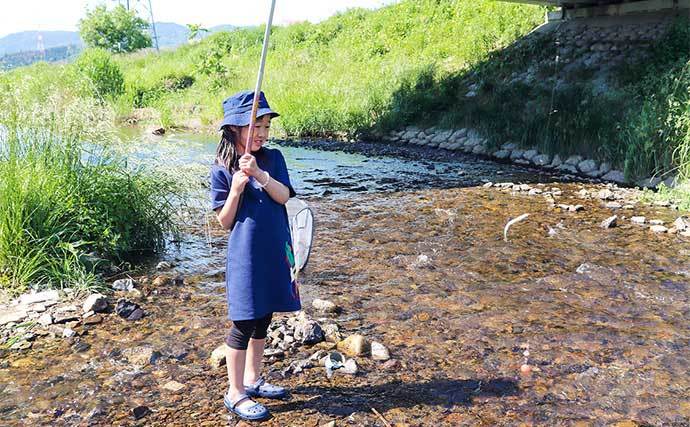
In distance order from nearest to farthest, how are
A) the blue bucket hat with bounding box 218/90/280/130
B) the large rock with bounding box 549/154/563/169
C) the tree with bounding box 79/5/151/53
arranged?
1. the blue bucket hat with bounding box 218/90/280/130
2. the large rock with bounding box 549/154/563/169
3. the tree with bounding box 79/5/151/53

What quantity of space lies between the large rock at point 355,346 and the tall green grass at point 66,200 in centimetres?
252

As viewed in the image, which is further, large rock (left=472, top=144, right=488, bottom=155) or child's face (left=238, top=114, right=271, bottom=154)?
large rock (left=472, top=144, right=488, bottom=155)

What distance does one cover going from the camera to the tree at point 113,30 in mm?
70188

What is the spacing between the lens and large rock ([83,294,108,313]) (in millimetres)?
4977

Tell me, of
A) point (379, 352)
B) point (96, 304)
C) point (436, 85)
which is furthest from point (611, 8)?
point (96, 304)

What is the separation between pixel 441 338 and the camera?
4.64m

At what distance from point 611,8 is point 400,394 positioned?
58.0 feet

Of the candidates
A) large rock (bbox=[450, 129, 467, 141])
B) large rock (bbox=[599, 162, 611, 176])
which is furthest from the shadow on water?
large rock (bbox=[450, 129, 467, 141])

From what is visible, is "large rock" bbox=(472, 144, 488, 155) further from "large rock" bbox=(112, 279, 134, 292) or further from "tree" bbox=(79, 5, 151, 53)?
"tree" bbox=(79, 5, 151, 53)

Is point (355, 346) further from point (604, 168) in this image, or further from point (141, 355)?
point (604, 168)

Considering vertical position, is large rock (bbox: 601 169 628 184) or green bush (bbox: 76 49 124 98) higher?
green bush (bbox: 76 49 124 98)

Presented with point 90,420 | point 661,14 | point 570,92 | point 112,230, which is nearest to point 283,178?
point 90,420

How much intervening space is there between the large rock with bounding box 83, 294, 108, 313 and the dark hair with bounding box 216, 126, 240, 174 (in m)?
2.43

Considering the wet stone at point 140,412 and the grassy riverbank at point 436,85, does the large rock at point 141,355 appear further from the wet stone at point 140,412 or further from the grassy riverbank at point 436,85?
the grassy riverbank at point 436,85
